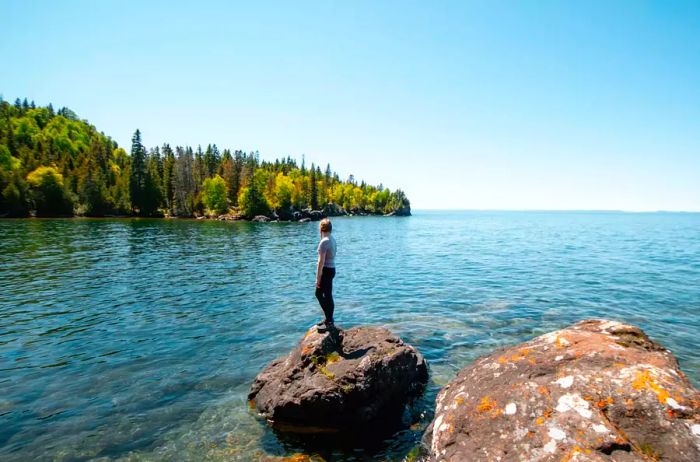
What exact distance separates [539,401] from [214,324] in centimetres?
1528

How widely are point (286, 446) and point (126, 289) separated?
68.1 feet

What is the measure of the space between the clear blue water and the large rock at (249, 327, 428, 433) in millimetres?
681

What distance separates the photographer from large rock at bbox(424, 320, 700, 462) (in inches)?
202

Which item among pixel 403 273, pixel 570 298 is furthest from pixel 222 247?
pixel 570 298

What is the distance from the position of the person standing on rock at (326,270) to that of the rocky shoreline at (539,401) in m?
1.70

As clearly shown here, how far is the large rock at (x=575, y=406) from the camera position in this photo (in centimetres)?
513

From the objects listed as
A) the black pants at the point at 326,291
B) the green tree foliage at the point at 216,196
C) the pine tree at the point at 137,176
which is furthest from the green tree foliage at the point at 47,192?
the black pants at the point at 326,291

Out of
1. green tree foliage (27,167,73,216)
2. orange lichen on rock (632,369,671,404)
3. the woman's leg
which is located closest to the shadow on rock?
the woman's leg

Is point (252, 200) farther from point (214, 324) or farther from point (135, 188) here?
point (214, 324)

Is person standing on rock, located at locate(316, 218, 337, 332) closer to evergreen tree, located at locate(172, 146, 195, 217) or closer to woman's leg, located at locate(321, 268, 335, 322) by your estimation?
woman's leg, located at locate(321, 268, 335, 322)

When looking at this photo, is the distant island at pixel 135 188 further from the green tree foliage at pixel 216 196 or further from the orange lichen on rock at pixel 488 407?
the orange lichen on rock at pixel 488 407

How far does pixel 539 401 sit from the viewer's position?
20.1 ft

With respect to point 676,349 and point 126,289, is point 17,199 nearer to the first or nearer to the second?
point 126,289

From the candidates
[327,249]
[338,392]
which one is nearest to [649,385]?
[338,392]
